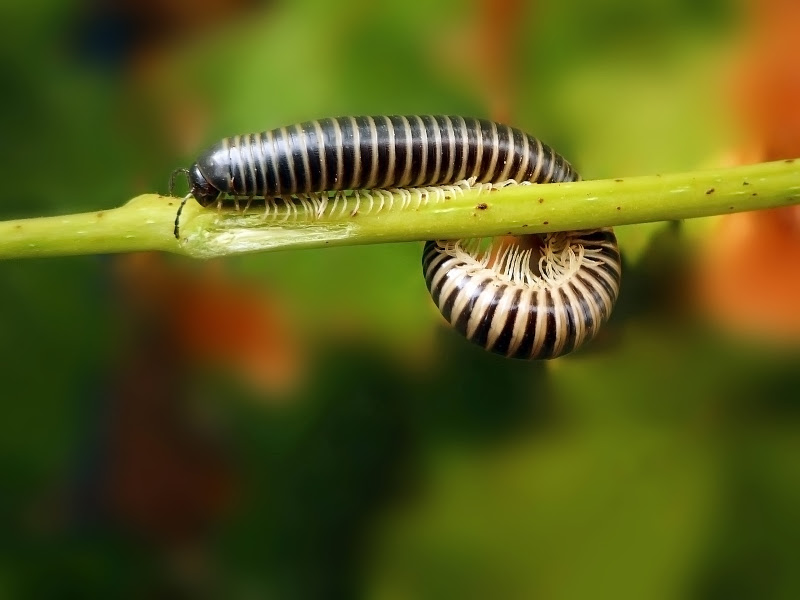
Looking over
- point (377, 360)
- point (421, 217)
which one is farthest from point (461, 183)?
point (377, 360)

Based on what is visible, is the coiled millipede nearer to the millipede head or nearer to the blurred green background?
the millipede head

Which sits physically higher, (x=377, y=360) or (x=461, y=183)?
(x=461, y=183)

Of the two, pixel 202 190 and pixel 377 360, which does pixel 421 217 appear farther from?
pixel 377 360

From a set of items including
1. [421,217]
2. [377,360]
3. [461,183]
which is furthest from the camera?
[377,360]

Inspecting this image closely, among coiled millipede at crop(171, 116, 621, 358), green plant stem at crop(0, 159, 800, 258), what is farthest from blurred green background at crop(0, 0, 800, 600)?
green plant stem at crop(0, 159, 800, 258)

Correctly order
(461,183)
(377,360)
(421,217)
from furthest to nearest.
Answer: (377,360), (461,183), (421,217)

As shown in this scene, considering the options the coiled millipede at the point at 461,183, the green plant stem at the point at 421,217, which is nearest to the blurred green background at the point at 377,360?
the coiled millipede at the point at 461,183

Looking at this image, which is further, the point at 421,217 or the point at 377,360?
the point at 377,360
